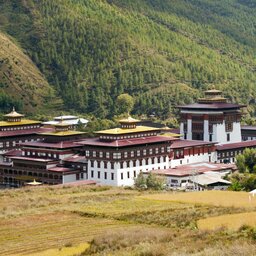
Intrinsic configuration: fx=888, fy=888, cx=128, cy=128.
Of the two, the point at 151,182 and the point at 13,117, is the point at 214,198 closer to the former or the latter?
the point at 151,182

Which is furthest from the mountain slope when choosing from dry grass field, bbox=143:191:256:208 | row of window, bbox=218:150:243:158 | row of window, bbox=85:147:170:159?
dry grass field, bbox=143:191:256:208

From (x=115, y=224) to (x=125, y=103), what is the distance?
11786 cm

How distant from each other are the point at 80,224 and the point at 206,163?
173 ft

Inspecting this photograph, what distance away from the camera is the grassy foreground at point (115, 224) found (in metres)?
48.6

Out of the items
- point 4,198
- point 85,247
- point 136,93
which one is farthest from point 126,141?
point 136,93

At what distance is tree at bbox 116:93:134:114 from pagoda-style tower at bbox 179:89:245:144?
49.5 metres

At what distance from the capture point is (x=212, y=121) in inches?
4936

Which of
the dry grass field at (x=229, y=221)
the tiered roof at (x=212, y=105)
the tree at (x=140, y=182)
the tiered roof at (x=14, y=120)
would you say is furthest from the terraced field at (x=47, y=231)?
the tiered roof at (x=14, y=120)

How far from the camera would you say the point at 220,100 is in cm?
12925

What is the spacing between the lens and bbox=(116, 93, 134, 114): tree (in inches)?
7037

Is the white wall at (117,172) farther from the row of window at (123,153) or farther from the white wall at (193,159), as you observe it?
the white wall at (193,159)

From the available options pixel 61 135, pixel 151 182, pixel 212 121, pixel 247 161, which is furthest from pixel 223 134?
pixel 151 182

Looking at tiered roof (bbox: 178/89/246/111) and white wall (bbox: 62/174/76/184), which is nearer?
white wall (bbox: 62/174/76/184)

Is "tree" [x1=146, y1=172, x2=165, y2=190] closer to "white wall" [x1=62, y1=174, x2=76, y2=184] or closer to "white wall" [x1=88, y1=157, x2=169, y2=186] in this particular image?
"white wall" [x1=88, y1=157, x2=169, y2=186]
